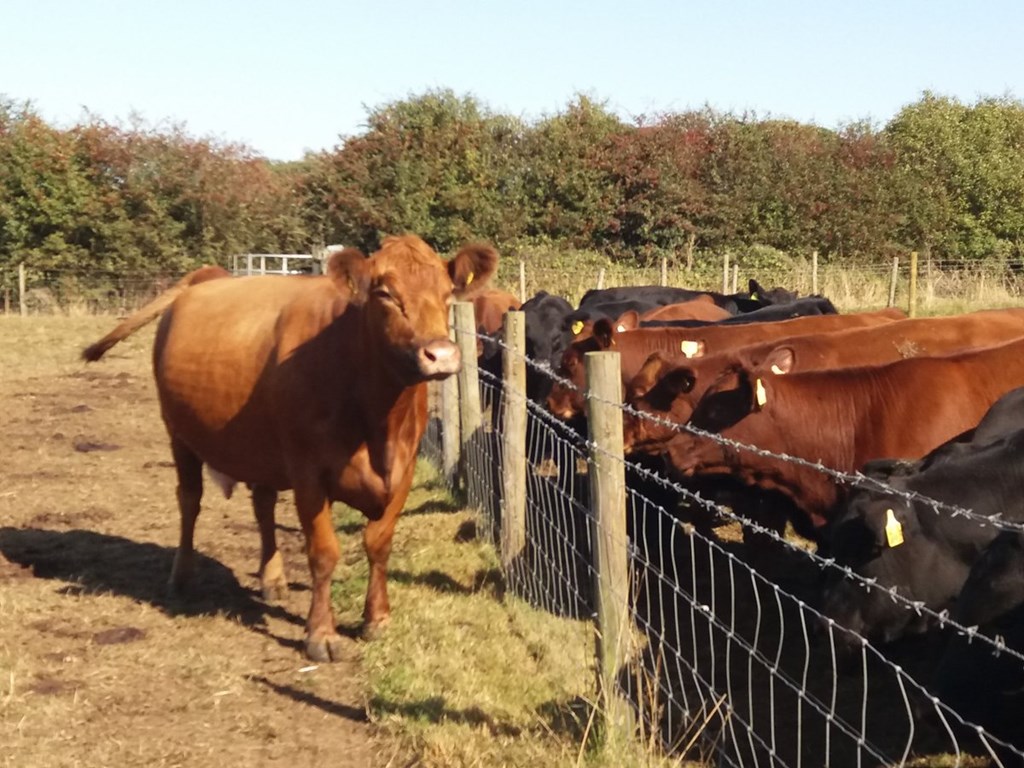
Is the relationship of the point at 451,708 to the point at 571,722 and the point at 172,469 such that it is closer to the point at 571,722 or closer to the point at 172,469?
the point at 571,722

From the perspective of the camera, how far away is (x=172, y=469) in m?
10.3

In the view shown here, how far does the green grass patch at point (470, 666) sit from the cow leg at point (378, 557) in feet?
0.35

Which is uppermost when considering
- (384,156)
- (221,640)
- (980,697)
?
(384,156)

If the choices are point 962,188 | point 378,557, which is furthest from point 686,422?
point 962,188

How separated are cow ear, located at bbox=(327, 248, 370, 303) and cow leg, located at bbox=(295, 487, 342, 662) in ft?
3.25

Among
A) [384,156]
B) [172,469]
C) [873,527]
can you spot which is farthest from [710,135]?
[873,527]

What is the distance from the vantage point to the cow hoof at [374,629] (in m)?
5.92

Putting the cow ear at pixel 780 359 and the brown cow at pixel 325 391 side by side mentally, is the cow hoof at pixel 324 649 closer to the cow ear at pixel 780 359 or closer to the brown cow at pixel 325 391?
the brown cow at pixel 325 391

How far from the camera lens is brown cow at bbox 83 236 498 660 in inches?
214

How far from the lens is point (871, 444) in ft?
21.3

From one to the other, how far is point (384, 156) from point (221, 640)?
28.9m

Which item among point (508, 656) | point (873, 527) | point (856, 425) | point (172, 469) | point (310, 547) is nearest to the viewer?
point (873, 527)

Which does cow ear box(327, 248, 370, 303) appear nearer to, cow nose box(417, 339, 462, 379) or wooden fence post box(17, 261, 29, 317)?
cow nose box(417, 339, 462, 379)

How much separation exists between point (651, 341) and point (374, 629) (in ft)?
12.0
